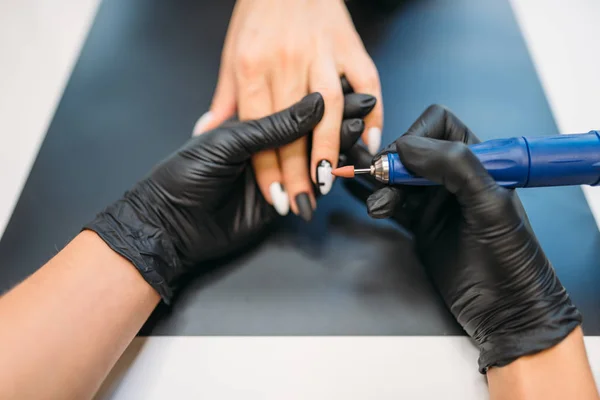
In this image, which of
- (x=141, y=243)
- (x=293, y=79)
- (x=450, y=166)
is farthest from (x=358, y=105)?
(x=141, y=243)

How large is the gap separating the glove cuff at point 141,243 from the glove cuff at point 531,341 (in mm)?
436

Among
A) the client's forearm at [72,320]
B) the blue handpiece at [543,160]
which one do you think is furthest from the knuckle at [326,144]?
the client's forearm at [72,320]

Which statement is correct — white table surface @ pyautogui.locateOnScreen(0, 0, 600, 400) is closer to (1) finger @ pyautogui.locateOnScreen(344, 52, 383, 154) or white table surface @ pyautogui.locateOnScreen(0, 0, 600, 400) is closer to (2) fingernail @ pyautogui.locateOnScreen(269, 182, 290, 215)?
(2) fingernail @ pyautogui.locateOnScreen(269, 182, 290, 215)

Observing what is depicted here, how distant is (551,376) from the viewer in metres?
0.56

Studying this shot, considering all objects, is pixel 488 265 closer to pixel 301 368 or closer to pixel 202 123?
pixel 301 368

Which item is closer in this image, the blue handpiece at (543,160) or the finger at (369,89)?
the blue handpiece at (543,160)

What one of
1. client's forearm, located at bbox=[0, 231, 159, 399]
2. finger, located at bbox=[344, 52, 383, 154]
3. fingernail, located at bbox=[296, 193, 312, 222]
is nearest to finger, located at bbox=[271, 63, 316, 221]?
fingernail, located at bbox=[296, 193, 312, 222]

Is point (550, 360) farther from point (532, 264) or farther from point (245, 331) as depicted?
point (245, 331)

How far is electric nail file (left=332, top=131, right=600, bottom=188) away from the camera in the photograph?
1.83 feet

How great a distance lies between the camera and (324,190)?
700 mm

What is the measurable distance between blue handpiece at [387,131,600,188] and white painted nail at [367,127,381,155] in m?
0.19

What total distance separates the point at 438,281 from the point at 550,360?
165 millimetres

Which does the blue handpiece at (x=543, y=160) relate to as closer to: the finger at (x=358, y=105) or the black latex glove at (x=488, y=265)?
the black latex glove at (x=488, y=265)

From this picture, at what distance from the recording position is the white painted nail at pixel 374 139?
2.45ft
